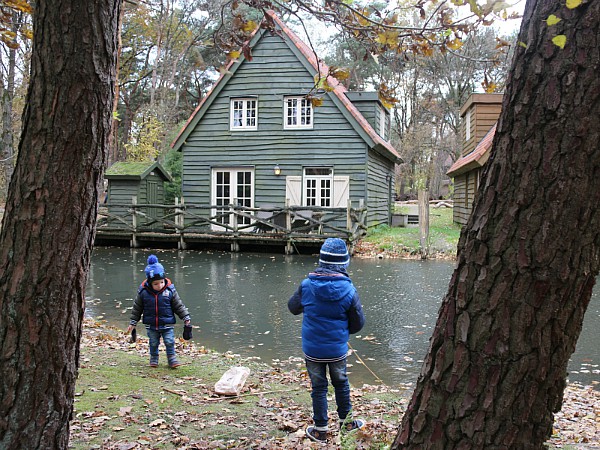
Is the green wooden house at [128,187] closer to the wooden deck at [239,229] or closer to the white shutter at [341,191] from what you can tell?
the wooden deck at [239,229]

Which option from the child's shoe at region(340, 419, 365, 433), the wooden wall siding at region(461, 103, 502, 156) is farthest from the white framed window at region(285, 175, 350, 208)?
the child's shoe at region(340, 419, 365, 433)

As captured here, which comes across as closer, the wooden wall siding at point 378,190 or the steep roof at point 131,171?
the steep roof at point 131,171

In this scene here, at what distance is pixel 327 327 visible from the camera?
3955 millimetres

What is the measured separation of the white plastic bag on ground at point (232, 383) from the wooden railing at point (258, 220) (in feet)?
39.1

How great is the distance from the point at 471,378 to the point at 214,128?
20118 millimetres

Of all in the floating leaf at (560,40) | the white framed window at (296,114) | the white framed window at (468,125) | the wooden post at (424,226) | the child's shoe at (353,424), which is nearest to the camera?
the floating leaf at (560,40)

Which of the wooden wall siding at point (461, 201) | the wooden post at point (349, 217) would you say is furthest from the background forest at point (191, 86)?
the wooden post at point (349, 217)

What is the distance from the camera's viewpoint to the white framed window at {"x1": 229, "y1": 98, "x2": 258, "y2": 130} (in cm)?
2093

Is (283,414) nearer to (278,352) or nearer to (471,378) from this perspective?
(278,352)

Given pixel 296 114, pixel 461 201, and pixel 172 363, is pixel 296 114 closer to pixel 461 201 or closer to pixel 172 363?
pixel 461 201

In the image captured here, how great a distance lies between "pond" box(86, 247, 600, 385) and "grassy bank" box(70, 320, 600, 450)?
0.68 metres

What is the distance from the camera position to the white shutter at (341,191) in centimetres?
1994

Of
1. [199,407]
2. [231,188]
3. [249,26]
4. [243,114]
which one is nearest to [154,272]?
[199,407]

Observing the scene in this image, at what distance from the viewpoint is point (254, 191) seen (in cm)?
2102
